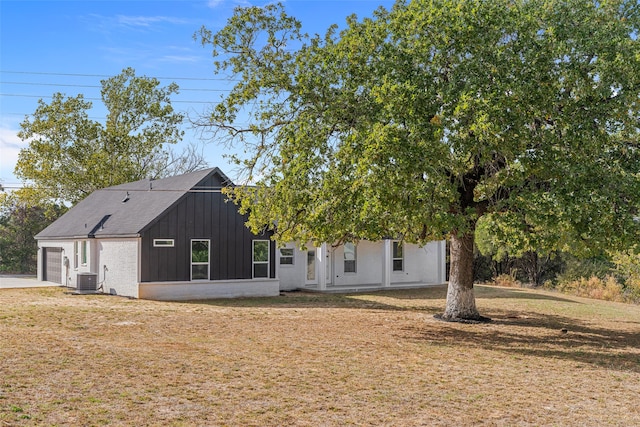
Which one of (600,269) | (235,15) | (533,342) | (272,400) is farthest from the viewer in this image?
(600,269)

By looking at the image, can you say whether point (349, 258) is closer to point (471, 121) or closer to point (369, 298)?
point (369, 298)

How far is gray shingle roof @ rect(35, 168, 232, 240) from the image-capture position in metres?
25.0

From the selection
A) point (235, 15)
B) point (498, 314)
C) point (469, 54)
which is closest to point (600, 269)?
point (498, 314)

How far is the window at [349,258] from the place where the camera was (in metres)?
31.4

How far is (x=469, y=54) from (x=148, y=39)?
26.8 feet

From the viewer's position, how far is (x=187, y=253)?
24.7 meters

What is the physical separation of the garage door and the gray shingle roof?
36.1 inches

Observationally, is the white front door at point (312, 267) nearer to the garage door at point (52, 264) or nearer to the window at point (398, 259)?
the window at point (398, 259)

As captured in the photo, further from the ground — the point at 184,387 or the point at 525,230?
the point at 525,230

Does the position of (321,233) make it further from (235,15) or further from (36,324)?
(36,324)

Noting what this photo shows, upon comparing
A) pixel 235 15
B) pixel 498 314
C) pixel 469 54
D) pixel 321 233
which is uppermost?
pixel 235 15

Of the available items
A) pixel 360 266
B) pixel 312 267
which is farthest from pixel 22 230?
pixel 360 266

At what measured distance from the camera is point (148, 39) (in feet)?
53.1

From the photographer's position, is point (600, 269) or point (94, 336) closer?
point (94, 336)
